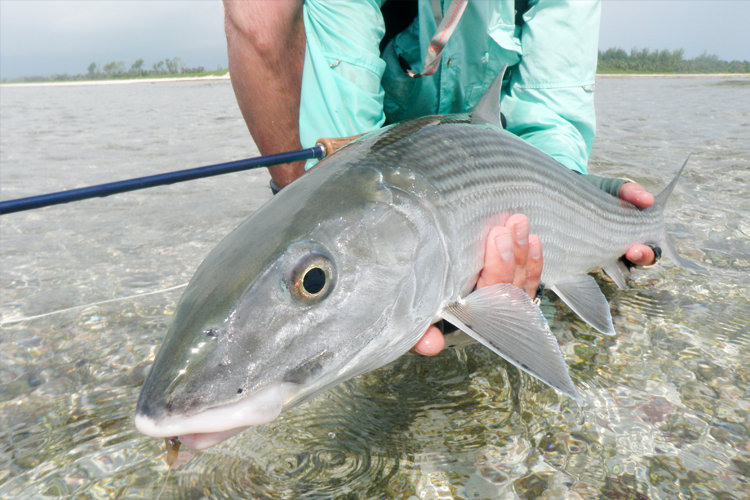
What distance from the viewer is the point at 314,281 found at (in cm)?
116

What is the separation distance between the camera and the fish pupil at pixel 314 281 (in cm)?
115

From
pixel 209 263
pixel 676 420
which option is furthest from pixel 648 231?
pixel 209 263

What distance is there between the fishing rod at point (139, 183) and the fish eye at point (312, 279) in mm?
964

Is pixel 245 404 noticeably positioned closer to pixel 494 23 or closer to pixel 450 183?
pixel 450 183

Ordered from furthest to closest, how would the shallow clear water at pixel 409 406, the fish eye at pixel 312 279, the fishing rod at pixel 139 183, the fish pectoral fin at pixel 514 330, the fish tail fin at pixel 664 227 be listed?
the fish tail fin at pixel 664 227, the fishing rod at pixel 139 183, the shallow clear water at pixel 409 406, the fish pectoral fin at pixel 514 330, the fish eye at pixel 312 279

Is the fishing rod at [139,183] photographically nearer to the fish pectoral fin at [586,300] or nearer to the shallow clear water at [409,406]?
the shallow clear water at [409,406]

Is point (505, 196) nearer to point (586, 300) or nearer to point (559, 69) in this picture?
point (586, 300)

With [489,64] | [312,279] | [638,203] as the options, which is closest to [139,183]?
[312,279]

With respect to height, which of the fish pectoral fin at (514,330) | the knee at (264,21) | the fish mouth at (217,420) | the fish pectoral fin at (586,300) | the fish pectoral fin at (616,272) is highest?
the knee at (264,21)

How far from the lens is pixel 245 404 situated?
1011 millimetres

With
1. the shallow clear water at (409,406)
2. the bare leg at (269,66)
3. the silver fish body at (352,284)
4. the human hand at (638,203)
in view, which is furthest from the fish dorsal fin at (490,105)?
the bare leg at (269,66)

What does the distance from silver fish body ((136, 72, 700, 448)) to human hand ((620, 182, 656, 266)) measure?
79cm

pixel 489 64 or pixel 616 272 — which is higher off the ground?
pixel 489 64

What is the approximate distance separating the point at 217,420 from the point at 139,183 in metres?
1.21
